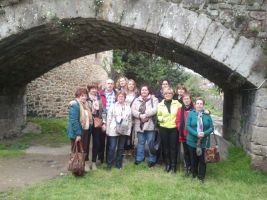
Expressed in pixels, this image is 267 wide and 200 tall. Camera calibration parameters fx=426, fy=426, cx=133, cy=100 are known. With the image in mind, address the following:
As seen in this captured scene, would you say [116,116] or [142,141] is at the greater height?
[116,116]

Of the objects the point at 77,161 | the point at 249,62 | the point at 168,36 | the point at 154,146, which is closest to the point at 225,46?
the point at 249,62

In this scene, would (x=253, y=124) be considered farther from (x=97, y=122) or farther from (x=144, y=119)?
(x=97, y=122)

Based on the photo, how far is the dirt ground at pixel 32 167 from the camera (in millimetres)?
6863

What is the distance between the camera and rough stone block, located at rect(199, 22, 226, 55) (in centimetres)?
673

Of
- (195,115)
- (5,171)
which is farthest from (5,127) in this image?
(195,115)

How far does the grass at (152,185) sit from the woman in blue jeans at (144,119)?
0.70 ft

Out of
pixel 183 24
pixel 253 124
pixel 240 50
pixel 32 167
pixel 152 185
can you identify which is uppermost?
pixel 183 24

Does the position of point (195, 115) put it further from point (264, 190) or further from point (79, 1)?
point (79, 1)

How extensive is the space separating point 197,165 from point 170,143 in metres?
0.60

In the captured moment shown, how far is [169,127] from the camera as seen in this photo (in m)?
7.02

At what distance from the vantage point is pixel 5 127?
1183 centimetres

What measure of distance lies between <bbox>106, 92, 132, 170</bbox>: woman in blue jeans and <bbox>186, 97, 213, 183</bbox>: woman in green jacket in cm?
114

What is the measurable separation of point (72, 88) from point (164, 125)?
11.1 metres

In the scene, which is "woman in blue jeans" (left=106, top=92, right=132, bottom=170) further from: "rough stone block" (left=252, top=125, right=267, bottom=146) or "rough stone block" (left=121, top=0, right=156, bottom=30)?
"rough stone block" (left=252, top=125, right=267, bottom=146)
